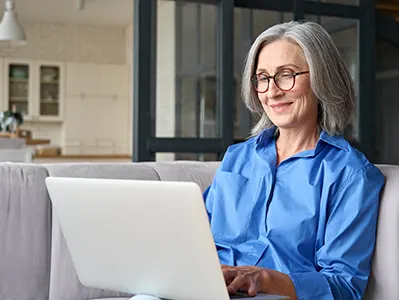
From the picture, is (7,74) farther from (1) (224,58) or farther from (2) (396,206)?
(2) (396,206)

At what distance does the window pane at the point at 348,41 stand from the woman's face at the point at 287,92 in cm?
232

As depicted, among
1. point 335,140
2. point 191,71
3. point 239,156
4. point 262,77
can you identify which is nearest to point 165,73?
point 191,71

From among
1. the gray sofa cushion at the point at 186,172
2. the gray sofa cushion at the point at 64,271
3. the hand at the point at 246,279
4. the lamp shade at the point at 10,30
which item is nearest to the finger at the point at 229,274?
the hand at the point at 246,279

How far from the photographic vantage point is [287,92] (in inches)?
68.3

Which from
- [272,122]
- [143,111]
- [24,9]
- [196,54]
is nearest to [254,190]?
[272,122]

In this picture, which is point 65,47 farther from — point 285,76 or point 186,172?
point 285,76

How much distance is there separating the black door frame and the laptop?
6.58 feet

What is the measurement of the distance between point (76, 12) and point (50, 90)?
129 centimetres

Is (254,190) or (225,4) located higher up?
(225,4)

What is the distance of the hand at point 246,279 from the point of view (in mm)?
1357

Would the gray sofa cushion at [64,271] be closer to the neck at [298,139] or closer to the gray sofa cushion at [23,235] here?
the gray sofa cushion at [23,235]

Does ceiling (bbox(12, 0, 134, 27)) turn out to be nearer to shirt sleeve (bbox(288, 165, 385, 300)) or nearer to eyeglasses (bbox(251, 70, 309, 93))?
eyeglasses (bbox(251, 70, 309, 93))

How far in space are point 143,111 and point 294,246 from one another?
1945 mm

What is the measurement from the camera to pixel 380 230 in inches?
65.7
